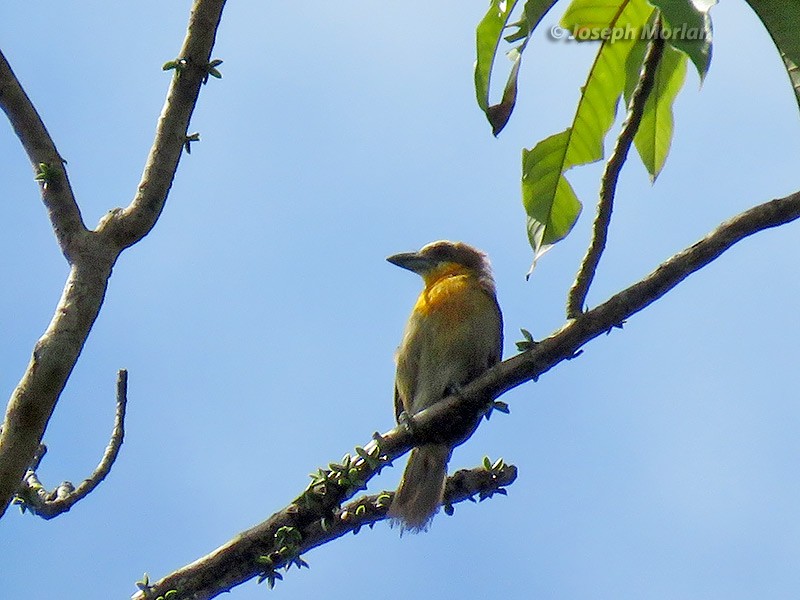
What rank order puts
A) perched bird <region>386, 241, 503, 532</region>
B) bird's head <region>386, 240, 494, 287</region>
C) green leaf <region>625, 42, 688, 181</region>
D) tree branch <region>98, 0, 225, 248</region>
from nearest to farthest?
tree branch <region>98, 0, 225, 248</region> → green leaf <region>625, 42, 688, 181</region> → perched bird <region>386, 241, 503, 532</region> → bird's head <region>386, 240, 494, 287</region>

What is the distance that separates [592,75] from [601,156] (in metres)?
0.27

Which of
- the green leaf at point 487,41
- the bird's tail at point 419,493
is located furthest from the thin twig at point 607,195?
the bird's tail at point 419,493

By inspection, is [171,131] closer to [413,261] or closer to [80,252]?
[80,252]

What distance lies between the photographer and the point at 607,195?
2.71 meters

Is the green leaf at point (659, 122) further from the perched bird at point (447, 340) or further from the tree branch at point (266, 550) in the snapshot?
the perched bird at point (447, 340)

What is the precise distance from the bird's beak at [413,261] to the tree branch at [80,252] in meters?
3.12

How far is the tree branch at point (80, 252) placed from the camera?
2193 millimetres

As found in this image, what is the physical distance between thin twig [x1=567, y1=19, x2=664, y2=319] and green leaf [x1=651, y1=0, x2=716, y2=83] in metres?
0.73

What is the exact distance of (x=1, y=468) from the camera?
2.18 meters

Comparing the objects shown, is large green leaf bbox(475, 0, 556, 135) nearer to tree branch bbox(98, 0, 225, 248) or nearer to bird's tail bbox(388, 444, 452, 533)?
tree branch bbox(98, 0, 225, 248)

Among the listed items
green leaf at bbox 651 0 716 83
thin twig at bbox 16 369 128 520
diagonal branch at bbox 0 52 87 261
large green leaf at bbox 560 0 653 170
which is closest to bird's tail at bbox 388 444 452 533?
thin twig at bbox 16 369 128 520

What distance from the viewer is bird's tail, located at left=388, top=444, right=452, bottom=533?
3586 millimetres

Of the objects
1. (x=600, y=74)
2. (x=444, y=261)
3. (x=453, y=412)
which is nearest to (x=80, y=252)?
(x=453, y=412)

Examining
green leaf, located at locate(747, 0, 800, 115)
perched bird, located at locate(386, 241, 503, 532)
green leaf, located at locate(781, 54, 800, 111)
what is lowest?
green leaf, located at locate(781, 54, 800, 111)
